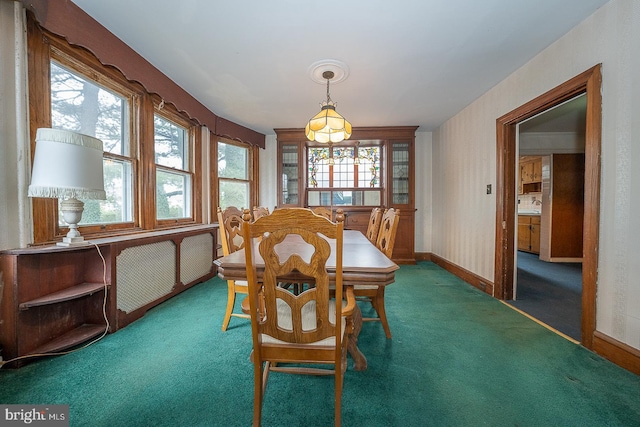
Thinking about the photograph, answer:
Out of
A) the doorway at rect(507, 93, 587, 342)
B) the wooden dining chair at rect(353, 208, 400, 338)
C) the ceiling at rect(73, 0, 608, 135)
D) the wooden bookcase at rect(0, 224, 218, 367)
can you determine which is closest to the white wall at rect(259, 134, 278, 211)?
the ceiling at rect(73, 0, 608, 135)

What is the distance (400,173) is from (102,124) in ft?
13.5

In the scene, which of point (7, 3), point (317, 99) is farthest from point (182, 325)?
point (317, 99)

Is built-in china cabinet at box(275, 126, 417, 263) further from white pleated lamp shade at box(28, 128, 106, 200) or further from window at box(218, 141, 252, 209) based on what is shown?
white pleated lamp shade at box(28, 128, 106, 200)

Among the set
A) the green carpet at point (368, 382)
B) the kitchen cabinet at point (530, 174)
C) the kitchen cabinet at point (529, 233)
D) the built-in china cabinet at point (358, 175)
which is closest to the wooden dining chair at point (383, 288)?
the green carpet at point (368, 382)

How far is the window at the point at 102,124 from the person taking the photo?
185cm

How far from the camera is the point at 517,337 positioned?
1.86 m

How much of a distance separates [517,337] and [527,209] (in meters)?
5.40

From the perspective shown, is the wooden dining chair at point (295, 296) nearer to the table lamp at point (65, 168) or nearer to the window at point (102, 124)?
the table lamp at point (65, 168)

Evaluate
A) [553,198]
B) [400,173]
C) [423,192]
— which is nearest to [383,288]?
[400,173]

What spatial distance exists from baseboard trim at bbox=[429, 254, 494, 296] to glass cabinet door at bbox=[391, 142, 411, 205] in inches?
46.7

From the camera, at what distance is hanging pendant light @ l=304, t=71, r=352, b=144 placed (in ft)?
6.89

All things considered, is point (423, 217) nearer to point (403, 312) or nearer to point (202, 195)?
point (403, 312)

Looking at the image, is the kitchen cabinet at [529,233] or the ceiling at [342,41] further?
the kitchen cabinet at [529,233]

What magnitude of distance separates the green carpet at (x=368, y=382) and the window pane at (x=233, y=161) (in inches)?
104
